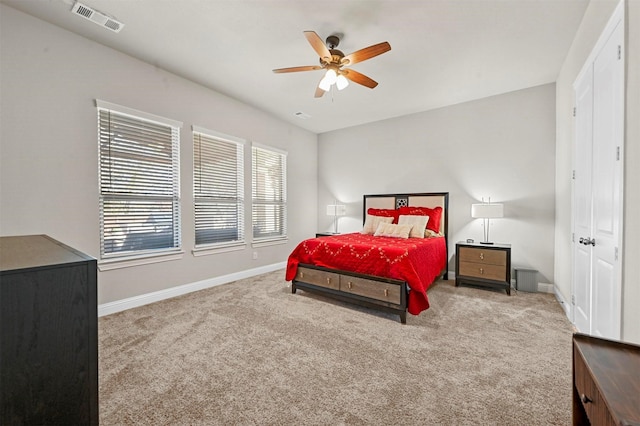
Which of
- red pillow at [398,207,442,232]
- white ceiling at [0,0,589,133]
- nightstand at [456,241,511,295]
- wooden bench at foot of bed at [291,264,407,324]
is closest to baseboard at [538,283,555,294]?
nightstand at [456,241,511,295]

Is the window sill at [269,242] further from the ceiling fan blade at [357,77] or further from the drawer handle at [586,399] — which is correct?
the drawer handle at [586,399]

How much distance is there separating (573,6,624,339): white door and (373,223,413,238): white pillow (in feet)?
6.06

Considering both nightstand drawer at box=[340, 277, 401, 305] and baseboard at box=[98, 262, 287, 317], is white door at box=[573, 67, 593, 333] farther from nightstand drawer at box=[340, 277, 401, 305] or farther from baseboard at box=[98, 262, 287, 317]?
baseboard at box=[98, 262, 287, 317]

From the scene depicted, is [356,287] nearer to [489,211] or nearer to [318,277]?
[318,277]

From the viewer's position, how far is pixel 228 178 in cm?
432

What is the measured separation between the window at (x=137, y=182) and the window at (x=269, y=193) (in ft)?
4.58

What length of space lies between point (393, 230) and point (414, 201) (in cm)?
94

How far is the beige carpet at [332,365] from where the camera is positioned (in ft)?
5.13

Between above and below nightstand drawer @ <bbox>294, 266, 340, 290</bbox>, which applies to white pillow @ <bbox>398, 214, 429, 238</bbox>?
above

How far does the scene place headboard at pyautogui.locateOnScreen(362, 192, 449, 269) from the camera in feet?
14.7

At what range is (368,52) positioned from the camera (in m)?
2.42

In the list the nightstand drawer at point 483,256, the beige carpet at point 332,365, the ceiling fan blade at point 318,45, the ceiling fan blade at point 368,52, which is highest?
the ceiling fan blade at point 318,45

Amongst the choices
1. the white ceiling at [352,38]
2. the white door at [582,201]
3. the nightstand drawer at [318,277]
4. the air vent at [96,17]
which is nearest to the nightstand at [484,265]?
the white door at [582,201]

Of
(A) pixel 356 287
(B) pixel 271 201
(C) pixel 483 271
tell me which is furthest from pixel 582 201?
(B) pixel 271 201
